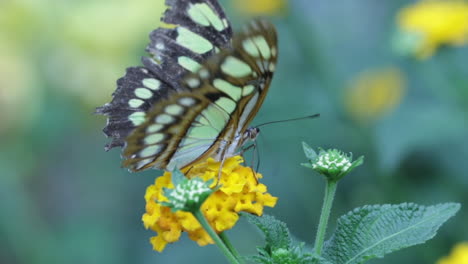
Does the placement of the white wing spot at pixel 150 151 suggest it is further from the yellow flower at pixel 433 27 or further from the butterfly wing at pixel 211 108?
the yellow flower at pixel 433 27

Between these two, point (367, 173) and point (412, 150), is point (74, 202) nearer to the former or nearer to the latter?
point (367, 173)

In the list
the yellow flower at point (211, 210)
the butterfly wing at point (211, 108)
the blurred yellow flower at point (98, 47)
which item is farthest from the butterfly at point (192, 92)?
the blurred yellow flower at point (98, 47)

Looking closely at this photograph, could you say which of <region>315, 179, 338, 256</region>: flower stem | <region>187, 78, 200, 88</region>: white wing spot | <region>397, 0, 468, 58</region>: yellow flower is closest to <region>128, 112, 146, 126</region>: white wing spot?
<region>187, 78, 200, 88</region>: white wing spot

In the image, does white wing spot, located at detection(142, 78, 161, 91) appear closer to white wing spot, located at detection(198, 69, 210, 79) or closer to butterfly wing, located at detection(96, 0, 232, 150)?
butterfly wing, located at detection(96, 0, 232, 150)

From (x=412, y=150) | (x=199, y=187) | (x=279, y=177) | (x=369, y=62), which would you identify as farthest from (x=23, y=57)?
(x=199, y=187)

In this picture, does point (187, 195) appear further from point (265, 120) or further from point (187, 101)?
point (265, 120)
